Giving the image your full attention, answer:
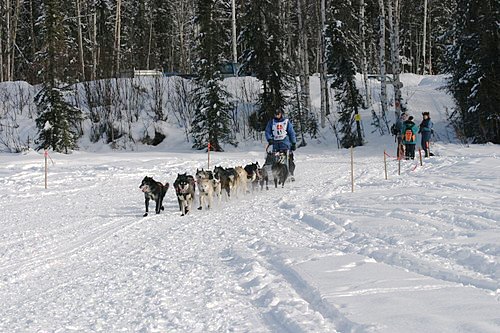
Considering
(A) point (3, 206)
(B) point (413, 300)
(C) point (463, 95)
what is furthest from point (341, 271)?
(C) point (463, 95)

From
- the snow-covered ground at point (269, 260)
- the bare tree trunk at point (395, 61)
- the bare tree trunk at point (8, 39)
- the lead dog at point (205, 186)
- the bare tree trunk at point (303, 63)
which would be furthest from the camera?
the bare tree trunk at point (8, 39)

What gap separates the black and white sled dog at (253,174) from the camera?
13.0 meters

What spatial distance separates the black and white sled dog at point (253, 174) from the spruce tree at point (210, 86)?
13.9m

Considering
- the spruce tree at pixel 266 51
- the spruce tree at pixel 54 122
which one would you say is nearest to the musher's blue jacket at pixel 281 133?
the spruce tree at pixel 266 51

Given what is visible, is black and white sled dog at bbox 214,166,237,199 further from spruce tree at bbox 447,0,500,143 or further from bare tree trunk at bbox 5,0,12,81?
bare tree trunk at bbox 5,0,12,81

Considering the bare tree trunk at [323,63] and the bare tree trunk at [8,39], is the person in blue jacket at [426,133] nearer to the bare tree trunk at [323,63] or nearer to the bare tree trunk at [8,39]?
the bare tree trunk at [323,63]

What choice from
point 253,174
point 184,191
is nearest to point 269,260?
point 184,191

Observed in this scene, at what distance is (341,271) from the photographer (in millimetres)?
5574

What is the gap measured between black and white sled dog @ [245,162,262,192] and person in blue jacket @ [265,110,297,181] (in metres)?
1.06

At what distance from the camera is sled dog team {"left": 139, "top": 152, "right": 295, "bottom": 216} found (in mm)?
10688

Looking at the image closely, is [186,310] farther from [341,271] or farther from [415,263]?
[415,263]

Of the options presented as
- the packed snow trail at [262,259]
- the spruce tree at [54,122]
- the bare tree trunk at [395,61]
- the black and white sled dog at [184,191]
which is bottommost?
the packed snow trail at [262,259]

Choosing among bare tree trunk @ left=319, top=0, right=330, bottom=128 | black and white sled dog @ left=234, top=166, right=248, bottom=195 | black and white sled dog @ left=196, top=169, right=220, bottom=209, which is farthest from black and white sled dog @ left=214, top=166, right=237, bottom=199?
bare tree trunk @ left=319, top=0, right=330, bottom=128

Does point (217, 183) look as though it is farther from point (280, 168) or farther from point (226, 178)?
point (280, 168)
